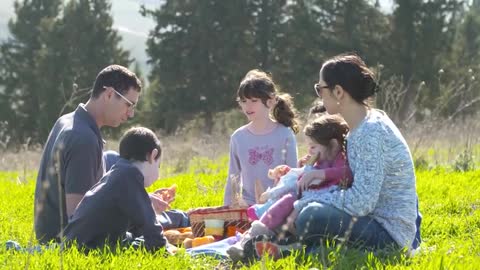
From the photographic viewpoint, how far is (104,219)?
5098 millimetres

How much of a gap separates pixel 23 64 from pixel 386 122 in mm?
37482

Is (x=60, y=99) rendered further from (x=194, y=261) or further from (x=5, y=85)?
(x=194, y=261)

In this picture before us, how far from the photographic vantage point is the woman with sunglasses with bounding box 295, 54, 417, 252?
480 centimetres

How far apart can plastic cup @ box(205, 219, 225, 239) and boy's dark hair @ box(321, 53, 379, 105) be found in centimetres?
174

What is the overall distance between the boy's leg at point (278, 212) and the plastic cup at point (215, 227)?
114 cm

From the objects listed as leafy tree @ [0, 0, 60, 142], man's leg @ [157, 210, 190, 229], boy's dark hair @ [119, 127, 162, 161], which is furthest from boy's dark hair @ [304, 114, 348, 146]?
leafy tree @ [0, 0, 60, 142]

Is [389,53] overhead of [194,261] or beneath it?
overhead

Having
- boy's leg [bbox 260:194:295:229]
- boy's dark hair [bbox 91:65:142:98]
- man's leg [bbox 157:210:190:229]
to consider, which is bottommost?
man's leg [bbox 157:210:190:229]

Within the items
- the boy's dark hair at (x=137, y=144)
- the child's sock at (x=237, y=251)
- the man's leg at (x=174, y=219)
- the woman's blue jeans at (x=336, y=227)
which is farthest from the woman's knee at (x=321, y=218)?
the man's leg at (x=174, y=219)

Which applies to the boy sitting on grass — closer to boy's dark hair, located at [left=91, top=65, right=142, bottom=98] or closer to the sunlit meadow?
the sunlit meadow

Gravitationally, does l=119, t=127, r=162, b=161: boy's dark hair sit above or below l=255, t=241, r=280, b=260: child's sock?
above

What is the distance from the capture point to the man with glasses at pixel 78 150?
5.32 metres

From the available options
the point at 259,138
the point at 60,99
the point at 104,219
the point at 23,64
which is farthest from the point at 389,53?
the point at 104,219

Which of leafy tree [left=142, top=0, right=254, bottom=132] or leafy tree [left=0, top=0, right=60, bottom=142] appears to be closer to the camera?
leafy tree [left=142, top=0, right=254, bottom=132]
